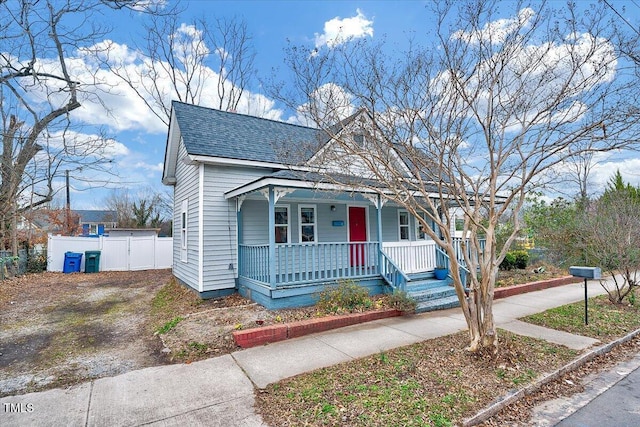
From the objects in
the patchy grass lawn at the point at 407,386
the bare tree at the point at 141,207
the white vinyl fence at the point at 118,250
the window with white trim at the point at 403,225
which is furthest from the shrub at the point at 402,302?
the bare tree at the point at 141,207

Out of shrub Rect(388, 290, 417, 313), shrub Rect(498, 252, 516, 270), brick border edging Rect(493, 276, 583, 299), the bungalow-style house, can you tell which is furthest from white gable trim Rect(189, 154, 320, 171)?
shrub Rect(498, 252, 516, 270)

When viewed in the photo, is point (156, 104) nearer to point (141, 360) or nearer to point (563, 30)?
point (141, 360)

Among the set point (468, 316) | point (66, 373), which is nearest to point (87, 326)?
point (66, 373)

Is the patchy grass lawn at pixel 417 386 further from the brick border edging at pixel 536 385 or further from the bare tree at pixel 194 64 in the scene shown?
the bare tree at pixel 194 64

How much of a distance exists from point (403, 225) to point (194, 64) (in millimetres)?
18515

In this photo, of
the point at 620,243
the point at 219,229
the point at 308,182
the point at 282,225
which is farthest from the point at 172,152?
the point at 620,243

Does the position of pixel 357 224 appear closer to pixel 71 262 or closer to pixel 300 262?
pixel 300 262

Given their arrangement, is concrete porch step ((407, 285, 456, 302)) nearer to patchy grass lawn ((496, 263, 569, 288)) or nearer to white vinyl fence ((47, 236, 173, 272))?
patchy grass lawn ((496, 263, 569, 288))

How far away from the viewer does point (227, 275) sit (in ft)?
29.6

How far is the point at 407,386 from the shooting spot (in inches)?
147

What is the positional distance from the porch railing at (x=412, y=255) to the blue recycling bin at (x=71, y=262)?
47.1ft

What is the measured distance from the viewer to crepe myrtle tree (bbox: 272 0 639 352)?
453 cm

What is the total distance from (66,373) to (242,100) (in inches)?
847

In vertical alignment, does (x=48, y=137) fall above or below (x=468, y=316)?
above
